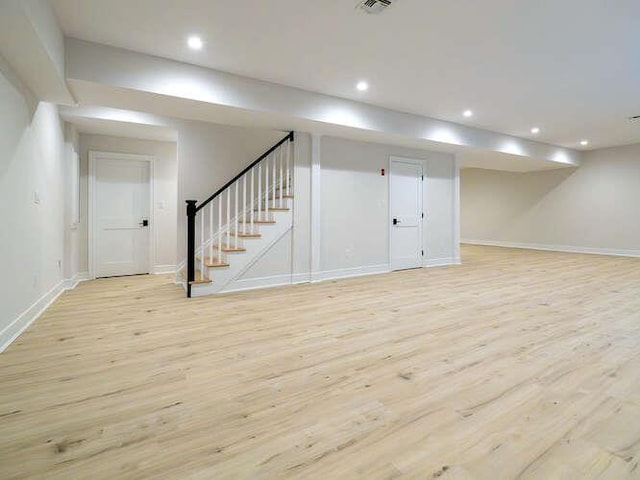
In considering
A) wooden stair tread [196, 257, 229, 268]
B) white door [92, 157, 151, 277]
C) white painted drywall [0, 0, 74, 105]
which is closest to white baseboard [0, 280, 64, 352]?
white door [92, 157, 151, 277]

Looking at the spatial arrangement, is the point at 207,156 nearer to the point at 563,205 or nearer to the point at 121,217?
the point at 121,217

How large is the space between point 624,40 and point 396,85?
234cm

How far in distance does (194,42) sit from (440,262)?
6.00 meters

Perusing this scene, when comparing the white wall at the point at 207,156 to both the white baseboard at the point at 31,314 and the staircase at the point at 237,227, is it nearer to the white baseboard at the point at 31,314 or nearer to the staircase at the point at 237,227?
the staircase at the point at 237,227

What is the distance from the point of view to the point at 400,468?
4.56 ft

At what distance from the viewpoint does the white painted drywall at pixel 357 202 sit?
224 inches

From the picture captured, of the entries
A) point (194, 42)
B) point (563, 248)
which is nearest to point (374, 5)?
point (194, 42)

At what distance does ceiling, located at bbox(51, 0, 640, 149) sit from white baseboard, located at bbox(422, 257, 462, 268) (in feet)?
10.5

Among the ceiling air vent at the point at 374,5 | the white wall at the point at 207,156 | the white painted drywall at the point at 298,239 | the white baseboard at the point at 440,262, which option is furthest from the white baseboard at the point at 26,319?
the white baseboard at the point at 440,262

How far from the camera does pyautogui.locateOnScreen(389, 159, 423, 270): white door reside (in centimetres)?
653

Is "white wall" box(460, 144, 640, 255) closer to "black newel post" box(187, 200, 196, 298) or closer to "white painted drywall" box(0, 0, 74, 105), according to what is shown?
"black newel post" box(187, 200, 196, 298)

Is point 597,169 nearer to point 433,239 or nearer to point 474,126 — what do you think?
point 474,126

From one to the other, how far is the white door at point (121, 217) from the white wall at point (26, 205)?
1218 millimetres

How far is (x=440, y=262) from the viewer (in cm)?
725
